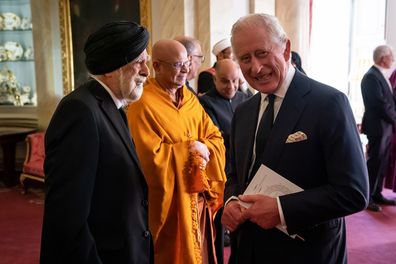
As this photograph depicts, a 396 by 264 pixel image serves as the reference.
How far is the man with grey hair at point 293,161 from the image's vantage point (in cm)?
132

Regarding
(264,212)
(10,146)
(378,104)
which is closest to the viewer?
(264,212)

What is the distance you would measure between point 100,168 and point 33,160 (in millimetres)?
4922

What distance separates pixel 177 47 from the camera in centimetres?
252

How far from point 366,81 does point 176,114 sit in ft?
10.8

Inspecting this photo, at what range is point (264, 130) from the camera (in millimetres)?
1535

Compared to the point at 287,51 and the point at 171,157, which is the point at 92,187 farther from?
the point at 171,157

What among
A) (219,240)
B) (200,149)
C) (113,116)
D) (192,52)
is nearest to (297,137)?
(113,116)

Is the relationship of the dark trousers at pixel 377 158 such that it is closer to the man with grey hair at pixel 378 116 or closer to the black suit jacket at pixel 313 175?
the man with grey hair at pixel 378 116

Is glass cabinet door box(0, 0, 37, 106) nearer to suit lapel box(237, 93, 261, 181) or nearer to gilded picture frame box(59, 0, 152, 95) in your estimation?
gilded picture frame box(59, 0, 152, 95)

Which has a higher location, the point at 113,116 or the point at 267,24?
the point at 267,24

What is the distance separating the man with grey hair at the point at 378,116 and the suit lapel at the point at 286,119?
3.86m

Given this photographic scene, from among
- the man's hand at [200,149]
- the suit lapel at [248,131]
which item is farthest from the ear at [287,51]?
the man's hand at [200,149]

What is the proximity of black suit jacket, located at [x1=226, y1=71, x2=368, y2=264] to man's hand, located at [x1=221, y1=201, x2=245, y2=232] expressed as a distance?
0.05 metres

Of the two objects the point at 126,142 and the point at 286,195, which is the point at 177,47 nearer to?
the point at 126,142
